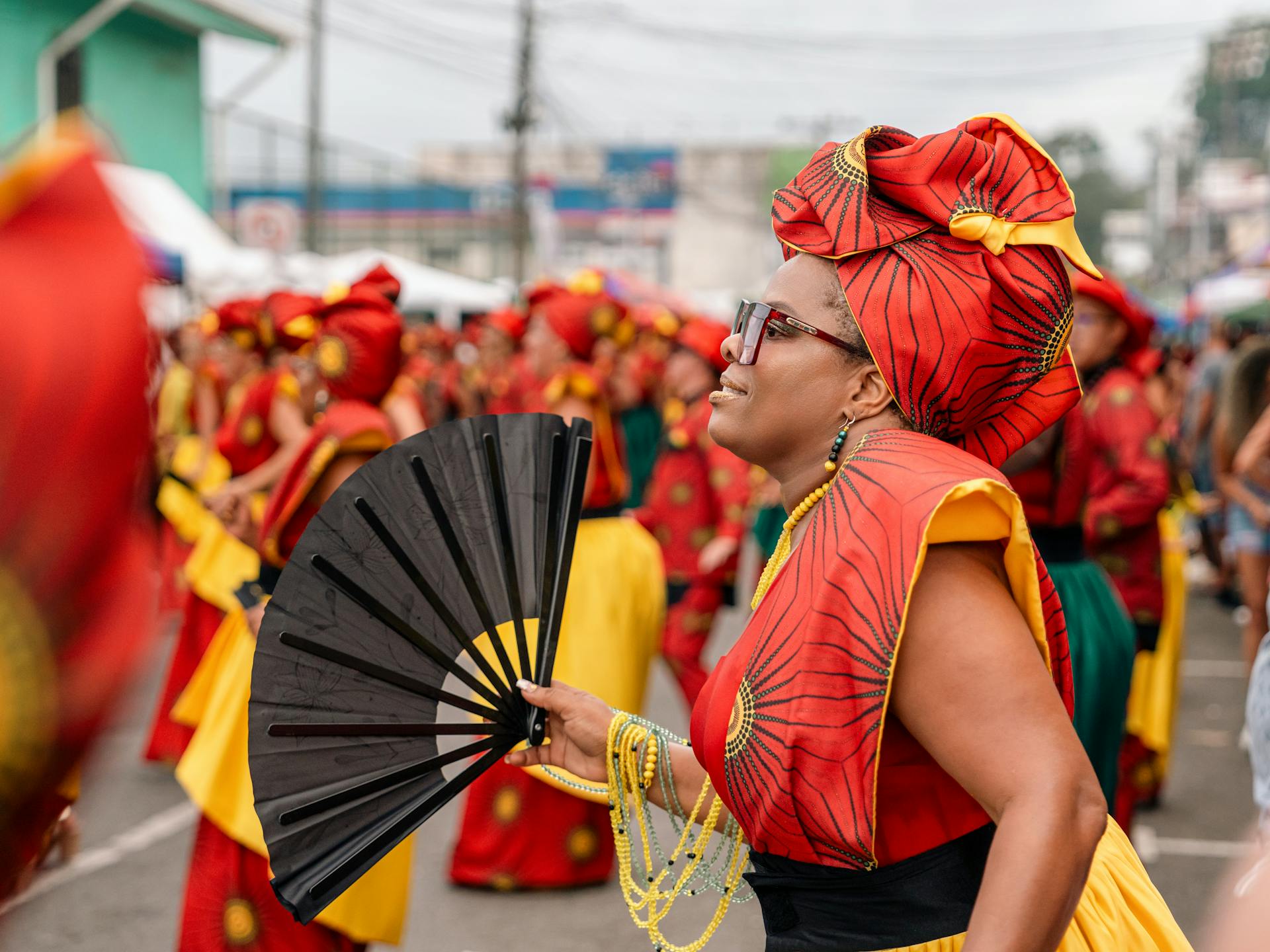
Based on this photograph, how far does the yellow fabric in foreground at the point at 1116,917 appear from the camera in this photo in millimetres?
1859

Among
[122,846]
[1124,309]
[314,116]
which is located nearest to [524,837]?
[122,846]

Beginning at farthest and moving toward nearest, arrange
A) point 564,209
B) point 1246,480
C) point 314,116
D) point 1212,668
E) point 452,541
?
point 564,209 < point 314,116 < point 1212,668 < point 1246,480 < point 452,541

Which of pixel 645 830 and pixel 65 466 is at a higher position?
pixel 65 466

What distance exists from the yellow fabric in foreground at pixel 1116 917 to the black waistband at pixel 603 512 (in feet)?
12.6

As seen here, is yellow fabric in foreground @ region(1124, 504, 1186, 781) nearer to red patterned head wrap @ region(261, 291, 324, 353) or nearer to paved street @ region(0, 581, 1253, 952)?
paved street @ region(0, 581, 1253, 952)

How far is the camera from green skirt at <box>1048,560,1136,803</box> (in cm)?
404

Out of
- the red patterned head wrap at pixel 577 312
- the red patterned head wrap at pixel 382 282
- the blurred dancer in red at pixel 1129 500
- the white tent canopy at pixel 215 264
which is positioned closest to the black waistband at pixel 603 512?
the red patterned head wrap at pixel 577 312

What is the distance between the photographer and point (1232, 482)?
22.3 ft

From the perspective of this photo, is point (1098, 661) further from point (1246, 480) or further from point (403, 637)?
point (1246, 480)

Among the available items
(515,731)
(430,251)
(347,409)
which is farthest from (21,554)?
(430,251)

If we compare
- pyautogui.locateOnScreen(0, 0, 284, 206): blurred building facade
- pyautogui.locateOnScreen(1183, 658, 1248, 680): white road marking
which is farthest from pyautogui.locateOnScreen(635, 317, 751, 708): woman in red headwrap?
pyautogui.locateOnScreen(0, 0, 284, 206): blurred building facade

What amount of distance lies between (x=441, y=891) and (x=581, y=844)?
22.9 inches

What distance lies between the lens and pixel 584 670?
548 cm

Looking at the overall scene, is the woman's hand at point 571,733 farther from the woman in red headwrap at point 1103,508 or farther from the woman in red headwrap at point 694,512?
the woman in red headwrap at point 694,512
